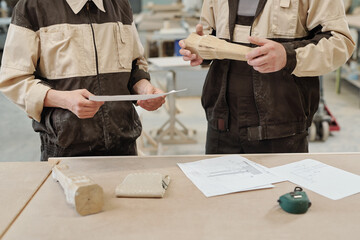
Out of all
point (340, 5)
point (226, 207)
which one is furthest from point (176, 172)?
point (340, 5)

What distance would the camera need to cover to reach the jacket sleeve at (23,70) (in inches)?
59.7

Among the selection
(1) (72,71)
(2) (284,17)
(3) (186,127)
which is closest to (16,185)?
(1) (72,71)

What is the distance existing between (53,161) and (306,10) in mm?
1101

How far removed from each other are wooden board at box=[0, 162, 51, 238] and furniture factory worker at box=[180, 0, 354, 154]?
28.5 inches

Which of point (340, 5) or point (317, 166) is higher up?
point (340, 5)

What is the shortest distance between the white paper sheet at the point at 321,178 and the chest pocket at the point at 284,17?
50cm

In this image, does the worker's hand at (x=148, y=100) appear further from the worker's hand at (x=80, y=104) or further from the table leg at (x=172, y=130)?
the table leg at (x=172, y=130)

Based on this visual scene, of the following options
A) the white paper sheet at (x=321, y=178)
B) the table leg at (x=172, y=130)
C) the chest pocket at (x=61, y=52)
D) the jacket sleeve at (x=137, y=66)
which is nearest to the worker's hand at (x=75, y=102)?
the chest pocket at (x=61, y=52)

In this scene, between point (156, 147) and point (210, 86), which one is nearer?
point (210, 86)

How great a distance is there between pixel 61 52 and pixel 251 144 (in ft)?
2.73

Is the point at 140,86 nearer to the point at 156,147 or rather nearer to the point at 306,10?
→ the point at 306,10

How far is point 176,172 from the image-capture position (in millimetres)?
1468

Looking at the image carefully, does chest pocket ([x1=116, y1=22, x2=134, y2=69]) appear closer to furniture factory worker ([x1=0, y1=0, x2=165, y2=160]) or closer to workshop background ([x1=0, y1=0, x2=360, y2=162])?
furniture factory worker ([x1=0, y1=0, x2=165, y2=160])

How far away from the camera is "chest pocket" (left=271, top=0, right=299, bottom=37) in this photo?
62.8 inches
